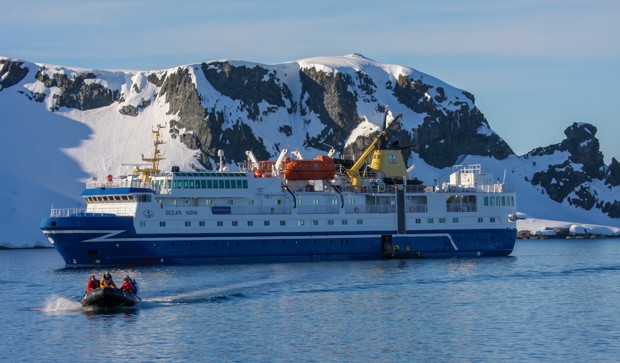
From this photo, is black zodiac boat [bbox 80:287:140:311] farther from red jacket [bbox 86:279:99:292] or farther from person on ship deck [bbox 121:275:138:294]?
red jacket [bbox 86:279:99:292]

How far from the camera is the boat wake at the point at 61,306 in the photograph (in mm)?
53844

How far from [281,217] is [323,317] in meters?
34.1

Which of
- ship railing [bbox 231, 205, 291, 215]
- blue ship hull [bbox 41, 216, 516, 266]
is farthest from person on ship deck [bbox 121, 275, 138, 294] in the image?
ship railing [bbox 231, 205, 291, 215]

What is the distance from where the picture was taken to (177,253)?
8050cm

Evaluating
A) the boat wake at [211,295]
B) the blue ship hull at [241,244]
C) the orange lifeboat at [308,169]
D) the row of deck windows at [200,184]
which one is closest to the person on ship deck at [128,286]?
the boat wake at [211,295]

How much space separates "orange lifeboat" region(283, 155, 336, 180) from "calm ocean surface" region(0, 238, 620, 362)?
12.4 metres

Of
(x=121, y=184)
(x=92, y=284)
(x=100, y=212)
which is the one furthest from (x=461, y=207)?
(x=92, y=284)

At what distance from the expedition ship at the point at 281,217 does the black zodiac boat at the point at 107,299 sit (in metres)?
25.0

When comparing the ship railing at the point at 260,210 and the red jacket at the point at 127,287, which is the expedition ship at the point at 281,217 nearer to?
the ship railing at the point at 260,210

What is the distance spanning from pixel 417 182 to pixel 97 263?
1121 inches

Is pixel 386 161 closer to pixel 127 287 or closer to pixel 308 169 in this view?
pixel 308 169

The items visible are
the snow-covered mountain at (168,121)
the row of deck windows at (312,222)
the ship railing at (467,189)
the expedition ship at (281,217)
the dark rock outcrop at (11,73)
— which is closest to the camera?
the expedition ship at (281,217)

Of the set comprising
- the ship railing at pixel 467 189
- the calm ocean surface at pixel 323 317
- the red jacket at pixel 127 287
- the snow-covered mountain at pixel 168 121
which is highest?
the snow-covered mountain at pixel 168 121

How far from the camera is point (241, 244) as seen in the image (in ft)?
271
